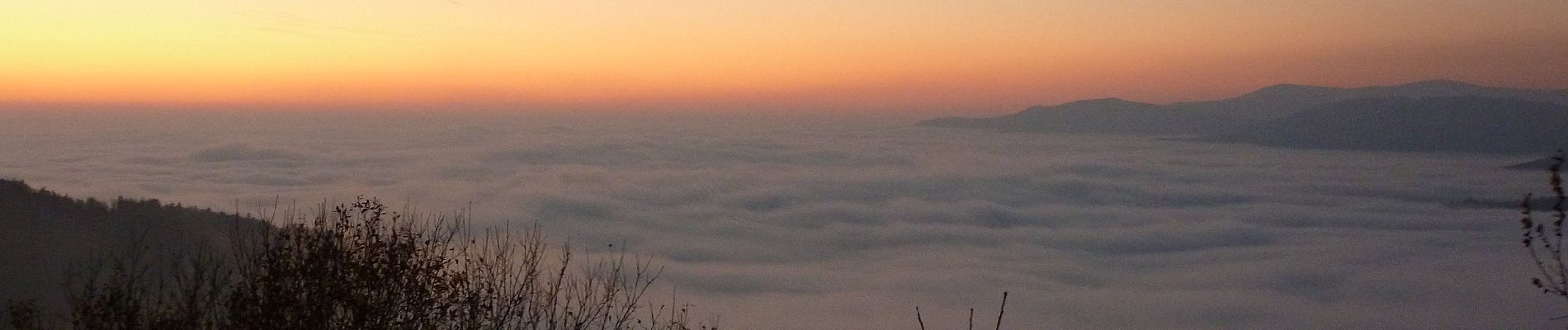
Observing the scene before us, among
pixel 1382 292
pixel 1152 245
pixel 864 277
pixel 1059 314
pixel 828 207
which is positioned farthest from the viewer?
pixel 828 207

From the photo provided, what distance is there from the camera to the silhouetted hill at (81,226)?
61062 millimetres

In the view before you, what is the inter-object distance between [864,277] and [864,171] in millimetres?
89388

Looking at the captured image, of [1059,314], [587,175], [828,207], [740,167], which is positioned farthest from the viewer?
[740,167]

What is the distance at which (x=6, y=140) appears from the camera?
531ft

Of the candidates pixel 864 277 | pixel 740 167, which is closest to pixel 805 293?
pixel 864 277

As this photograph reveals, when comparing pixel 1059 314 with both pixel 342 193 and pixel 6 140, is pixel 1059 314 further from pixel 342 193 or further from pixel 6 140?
pixel 6 140

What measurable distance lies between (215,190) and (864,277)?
7394cm

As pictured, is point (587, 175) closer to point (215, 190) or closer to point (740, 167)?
point (740, 167)

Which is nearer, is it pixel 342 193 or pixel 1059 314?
pixel 1059 314

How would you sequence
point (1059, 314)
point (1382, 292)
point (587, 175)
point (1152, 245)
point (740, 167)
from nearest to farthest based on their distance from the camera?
1. point (1059, 314)
2. point (1382, 292)
3. point (1152, 245)
4. point (587, 175)
5. point (740, 167)

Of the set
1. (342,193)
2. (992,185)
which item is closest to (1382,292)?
(992,185)

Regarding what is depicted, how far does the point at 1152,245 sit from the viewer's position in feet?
388

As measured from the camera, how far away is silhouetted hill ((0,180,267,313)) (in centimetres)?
6106

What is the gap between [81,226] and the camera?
7169 cm
